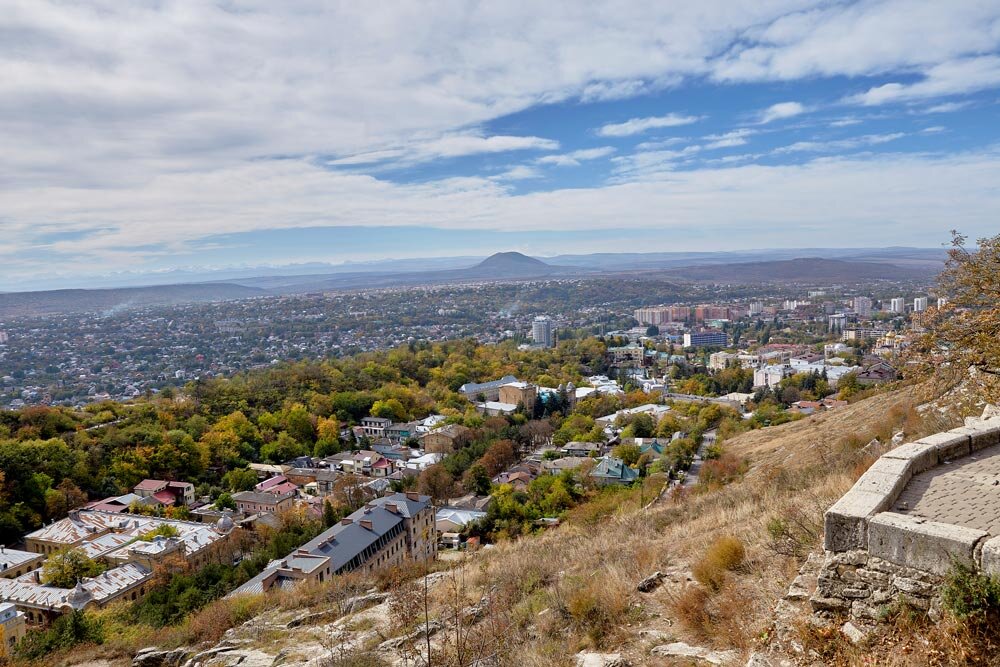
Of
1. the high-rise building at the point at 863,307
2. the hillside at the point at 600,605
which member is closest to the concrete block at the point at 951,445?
the hillside at the point at 600,605

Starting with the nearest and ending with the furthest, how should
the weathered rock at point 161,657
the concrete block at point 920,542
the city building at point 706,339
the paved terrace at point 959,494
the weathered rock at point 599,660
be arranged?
the concrete block at point 920,542, the paved terrace at point 959,494, the weathered rock at point 599,660, the weathered rock at point 161,657, the city building at point 706,339

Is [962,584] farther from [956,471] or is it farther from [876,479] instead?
[956,471]

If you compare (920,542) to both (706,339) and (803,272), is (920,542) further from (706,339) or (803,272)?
(803,272)

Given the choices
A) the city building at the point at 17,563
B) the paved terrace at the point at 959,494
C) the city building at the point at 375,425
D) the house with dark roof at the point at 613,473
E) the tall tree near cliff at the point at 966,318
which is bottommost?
the city building at the point at 375,425

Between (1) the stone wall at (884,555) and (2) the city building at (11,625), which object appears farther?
(2) the city building at (11,625)

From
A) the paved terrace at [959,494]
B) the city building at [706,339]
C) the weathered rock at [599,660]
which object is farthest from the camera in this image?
the city building at [706,339]

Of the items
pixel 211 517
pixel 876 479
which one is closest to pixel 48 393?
pixel 211 517

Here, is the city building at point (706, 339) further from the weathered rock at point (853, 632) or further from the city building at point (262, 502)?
the weathered rock at point (853, 632)

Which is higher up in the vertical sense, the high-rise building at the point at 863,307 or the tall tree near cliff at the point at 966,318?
the tall tree near cliff at the point at 966,318
